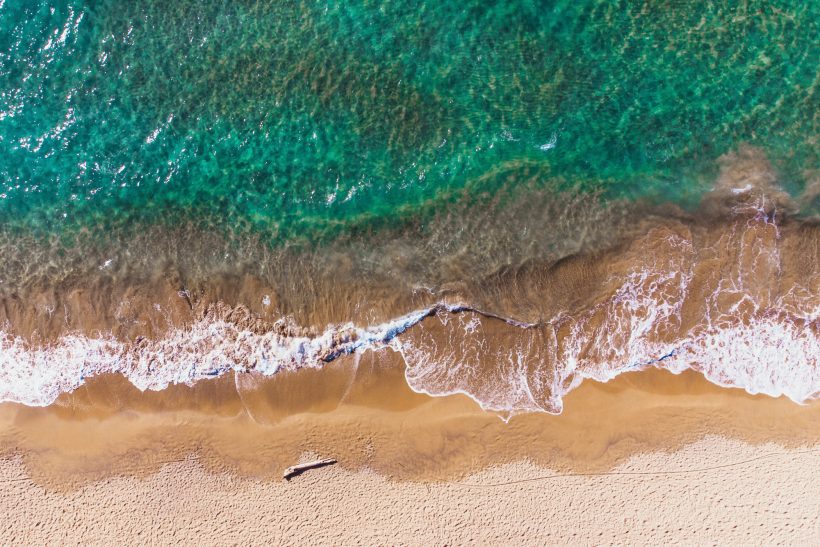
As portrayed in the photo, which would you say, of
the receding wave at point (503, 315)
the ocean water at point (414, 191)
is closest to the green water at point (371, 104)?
the ocean water at point (414, 191)

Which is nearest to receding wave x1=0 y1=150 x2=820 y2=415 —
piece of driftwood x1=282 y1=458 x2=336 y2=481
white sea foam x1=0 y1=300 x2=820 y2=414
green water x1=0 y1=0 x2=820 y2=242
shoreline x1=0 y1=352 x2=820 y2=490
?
white sea foam x1=0 y1=300 x2=820 y2=414

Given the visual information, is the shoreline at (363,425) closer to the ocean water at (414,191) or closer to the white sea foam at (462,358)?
the white sea foam at (462,358)

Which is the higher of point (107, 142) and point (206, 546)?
point (107, 142)

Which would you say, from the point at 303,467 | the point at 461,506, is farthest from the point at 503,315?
the point at 303,467

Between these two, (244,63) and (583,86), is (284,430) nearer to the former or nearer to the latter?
(244,63)

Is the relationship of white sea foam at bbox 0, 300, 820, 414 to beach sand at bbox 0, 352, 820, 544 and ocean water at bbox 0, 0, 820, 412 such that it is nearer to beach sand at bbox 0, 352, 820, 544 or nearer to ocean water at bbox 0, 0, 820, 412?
ocean water at bbox 0, 0, 820, 412

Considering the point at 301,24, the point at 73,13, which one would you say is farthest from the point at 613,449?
the point at 73,13
